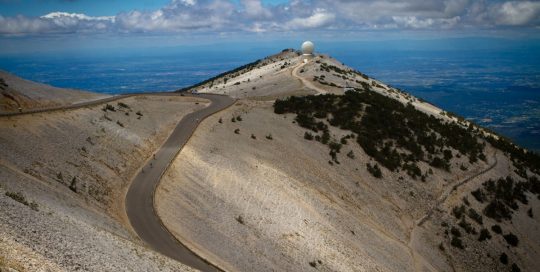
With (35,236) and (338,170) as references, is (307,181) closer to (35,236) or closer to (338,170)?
(338,170)

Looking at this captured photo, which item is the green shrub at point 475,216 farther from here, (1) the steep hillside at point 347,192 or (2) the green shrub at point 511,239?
(2) the green shrub at point 511,239

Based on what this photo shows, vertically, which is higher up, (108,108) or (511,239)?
(108,108)

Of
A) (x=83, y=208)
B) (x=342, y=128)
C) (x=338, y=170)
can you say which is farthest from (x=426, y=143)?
(x=83, y=208)

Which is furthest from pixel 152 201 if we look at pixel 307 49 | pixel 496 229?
pixel 307 49

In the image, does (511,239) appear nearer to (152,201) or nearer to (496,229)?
(496,229)

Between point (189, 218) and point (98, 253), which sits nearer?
point (98, 253)

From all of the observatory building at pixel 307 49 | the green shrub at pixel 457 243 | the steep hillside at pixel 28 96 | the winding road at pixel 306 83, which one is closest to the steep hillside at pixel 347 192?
the green shrub at pixel 457 243
